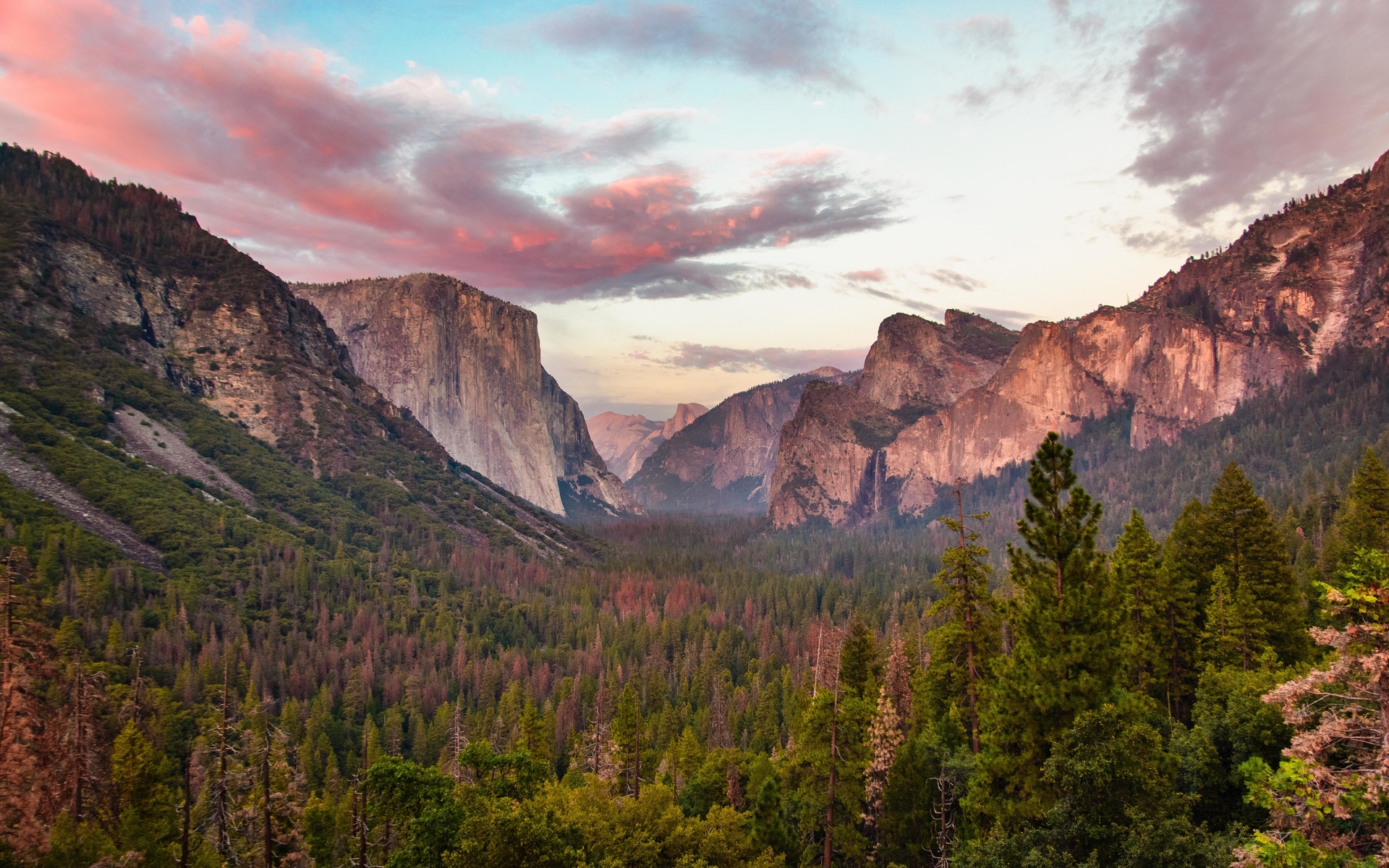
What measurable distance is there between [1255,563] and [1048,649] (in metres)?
26.6

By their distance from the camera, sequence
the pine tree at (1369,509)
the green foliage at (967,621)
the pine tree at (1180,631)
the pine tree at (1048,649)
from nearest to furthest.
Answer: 1. the pine tree at (1048,649)
2. the green foliage at (967,621)
3. the pine tree at (1180,631)
4. the pine tree at (1369,509)

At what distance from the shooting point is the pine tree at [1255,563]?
40.4 meters

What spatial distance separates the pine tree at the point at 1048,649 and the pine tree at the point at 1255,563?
19880mm

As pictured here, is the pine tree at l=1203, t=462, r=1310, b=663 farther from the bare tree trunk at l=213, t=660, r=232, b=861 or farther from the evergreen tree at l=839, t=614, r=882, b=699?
the bare tree trunk at l=213, t=660, r=232, b=861

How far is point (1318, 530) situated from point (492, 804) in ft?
309

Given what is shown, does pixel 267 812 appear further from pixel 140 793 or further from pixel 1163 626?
pixel 1163 626

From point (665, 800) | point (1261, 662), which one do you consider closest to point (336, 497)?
point (665, 800)

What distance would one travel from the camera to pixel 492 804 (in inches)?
1119

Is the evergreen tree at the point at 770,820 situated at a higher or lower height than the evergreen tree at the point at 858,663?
lower

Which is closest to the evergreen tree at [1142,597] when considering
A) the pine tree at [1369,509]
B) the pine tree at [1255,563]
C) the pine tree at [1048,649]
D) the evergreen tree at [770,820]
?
the pine tree at [1255,563]

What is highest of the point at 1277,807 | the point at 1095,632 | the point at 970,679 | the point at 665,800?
the point at 1095,632

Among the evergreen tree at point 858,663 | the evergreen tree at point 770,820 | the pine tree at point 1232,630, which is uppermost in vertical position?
the pine tree at point 1232,630

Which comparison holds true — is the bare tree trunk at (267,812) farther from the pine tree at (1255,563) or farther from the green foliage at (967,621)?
the pine tree at (1255,563)

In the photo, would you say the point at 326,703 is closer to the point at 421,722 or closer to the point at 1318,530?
the point at 421,722
